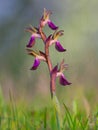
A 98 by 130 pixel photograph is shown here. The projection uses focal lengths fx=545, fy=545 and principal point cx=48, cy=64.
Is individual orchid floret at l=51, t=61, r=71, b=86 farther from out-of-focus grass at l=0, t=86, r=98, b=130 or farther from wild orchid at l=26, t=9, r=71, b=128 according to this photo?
out-of-focus grass at l=0, t=86, r=98, b=130

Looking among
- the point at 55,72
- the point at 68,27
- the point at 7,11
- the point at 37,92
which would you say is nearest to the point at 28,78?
the point at 37,92

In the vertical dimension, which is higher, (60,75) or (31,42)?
(31,42)

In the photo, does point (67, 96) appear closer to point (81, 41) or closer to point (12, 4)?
point (81, 41)

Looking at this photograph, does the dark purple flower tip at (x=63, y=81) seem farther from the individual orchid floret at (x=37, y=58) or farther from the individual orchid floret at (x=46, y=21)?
the individual orchid floret at (x=46, y=21)

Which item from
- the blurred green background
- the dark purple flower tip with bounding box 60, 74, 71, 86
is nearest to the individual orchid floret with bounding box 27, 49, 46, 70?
the dark purple flower tip with bounding box 60, 74, 71, 86

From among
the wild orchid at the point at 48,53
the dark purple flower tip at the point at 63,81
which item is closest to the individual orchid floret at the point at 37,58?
the wild orchid at the point at 48,53

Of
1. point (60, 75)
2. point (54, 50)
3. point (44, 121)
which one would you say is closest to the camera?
point (44, 121)

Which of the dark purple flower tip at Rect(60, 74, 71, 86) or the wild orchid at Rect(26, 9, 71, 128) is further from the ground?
the wild orchid at Rect(26, 9, 71, 128)

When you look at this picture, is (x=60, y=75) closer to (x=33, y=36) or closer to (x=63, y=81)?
(x=63, y=81)

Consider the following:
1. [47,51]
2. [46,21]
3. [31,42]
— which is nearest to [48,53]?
[47,51]

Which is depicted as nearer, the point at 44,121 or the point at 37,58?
the point at 44,121
